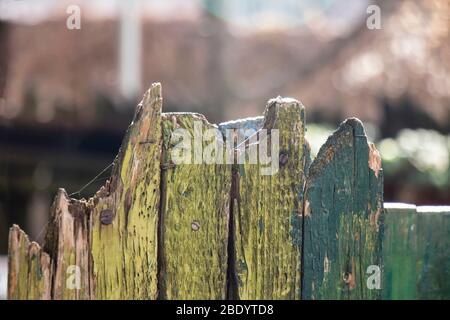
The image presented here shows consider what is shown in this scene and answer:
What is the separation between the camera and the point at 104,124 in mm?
7684

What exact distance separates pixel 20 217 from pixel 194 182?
6.37 m

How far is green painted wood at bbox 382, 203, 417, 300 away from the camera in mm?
2135

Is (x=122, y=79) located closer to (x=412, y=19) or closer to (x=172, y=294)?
(x=412, y=19)

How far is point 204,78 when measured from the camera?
8836 mm

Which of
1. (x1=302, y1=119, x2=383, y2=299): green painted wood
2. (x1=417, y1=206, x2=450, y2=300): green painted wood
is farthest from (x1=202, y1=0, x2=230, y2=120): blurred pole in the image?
(x1=302, y1=119, x2=383, y2=299): green painted wood

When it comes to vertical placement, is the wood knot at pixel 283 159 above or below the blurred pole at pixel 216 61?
below

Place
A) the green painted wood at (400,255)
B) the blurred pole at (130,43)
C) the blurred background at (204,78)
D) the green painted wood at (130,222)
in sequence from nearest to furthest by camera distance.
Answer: the green painted wood at (130,222)
the green painted wood at (400,255)
the blurred background at (204,78)
the blurred pole at (130,43)

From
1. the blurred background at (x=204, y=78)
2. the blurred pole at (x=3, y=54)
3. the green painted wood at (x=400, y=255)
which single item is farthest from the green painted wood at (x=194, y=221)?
the blurred background at (x=204, y=78)

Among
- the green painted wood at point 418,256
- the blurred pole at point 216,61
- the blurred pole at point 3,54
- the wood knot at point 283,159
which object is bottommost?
the green painted wood at point 418,256

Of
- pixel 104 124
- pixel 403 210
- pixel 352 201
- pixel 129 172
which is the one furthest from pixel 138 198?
pixel 104 124

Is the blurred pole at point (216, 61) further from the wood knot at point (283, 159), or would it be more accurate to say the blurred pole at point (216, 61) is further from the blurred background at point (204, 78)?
the wood knot at point (283, 159)

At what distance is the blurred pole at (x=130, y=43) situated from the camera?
8523mm

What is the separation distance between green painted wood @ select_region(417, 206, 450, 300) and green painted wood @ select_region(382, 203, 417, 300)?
0.02 meters

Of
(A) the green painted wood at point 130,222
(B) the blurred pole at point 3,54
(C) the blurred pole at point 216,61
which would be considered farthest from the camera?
(C) the blurred pole at point 216,61
